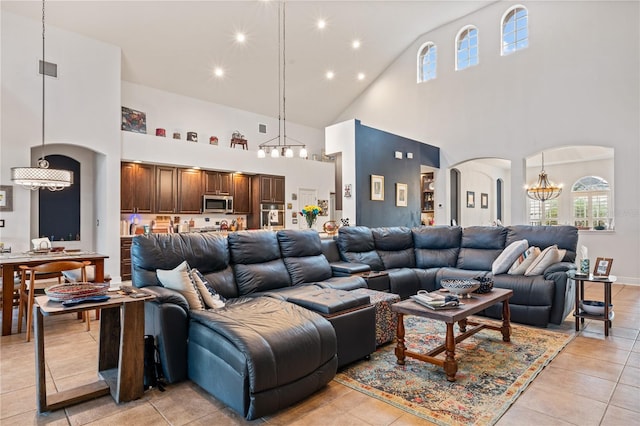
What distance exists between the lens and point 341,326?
2.70 m

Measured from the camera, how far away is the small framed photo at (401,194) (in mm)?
7637

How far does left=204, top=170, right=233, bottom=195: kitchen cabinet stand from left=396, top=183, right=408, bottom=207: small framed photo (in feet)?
12.7

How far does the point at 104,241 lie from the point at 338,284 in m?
4.94

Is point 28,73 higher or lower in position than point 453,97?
lower

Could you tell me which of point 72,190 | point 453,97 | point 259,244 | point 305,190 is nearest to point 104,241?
point 72,190

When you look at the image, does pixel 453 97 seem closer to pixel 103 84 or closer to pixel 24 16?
pixel 103 84

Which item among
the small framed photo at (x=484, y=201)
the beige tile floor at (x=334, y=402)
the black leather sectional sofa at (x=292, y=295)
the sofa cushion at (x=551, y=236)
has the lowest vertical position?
the beige tile floor at (x=334, y=402)

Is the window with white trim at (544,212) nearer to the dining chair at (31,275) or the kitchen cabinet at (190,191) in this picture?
the kitchen cabinet at (190,191)

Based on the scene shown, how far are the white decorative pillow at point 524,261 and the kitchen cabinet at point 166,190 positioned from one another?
Answer: 630cm

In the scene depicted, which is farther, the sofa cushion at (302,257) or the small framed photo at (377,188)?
the small framed photo at (377,188)

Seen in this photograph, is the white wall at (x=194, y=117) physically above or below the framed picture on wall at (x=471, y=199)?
above

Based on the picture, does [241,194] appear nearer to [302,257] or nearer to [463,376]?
[302,257]

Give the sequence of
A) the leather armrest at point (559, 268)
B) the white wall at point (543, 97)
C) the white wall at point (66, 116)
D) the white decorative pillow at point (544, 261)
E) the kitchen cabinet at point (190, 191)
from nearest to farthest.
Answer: the leather armrest at point (559, 268) < the white decorative pillow at point (544, 261) < the white wall at point (66, 116) < the white wall at point (543, 97) < the kitchen cabinet at point (190, 191)

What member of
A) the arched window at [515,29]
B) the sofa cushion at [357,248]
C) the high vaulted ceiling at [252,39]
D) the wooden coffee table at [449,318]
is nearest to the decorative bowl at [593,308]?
the wooden coffee table at [449,318]
